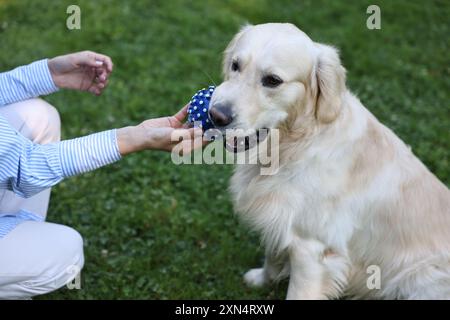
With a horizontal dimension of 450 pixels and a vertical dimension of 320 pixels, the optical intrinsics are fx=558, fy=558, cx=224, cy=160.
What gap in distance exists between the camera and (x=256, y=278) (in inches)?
140

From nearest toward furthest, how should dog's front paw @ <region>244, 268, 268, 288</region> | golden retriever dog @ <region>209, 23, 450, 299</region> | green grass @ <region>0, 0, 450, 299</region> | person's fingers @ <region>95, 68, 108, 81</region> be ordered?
golden retriever dog @ <region>209, 23, 450, 299</region> < person's fingers @ <region>95, 68, 108, 81</region> < dog's front paw @ <region>244, 268, 268, 288</region> < green grass @ <region>0, 0, 450, 299</region>

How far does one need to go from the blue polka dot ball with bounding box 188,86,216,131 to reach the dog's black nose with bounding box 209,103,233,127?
9 cm

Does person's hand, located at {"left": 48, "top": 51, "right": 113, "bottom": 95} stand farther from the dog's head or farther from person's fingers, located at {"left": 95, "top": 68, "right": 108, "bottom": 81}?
the dog's head

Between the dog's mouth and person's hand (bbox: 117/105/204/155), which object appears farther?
the dog's mouth

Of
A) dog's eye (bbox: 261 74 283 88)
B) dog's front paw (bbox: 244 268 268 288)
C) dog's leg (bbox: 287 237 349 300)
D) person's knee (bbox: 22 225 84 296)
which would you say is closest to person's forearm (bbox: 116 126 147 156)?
person's knee (bbox: 22 225 84 296)

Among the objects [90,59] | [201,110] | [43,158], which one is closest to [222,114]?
[201,110]

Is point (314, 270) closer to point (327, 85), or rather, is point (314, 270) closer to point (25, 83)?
point (327, 85)

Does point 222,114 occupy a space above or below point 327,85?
below

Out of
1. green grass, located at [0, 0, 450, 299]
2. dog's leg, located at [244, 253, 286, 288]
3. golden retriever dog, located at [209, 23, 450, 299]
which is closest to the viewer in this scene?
golden retriever dog, located at [209, 23, 450, 299]

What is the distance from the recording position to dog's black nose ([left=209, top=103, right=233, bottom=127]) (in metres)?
2.62

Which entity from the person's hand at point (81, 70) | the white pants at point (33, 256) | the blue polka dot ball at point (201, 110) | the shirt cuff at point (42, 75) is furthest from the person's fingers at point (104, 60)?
the white pants at point (33, 256)

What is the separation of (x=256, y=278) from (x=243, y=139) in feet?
3.77

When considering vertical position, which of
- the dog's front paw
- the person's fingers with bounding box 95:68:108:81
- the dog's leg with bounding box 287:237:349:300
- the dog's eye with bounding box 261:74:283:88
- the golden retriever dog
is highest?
the dog's eye with bounding box 261:74:283:88
